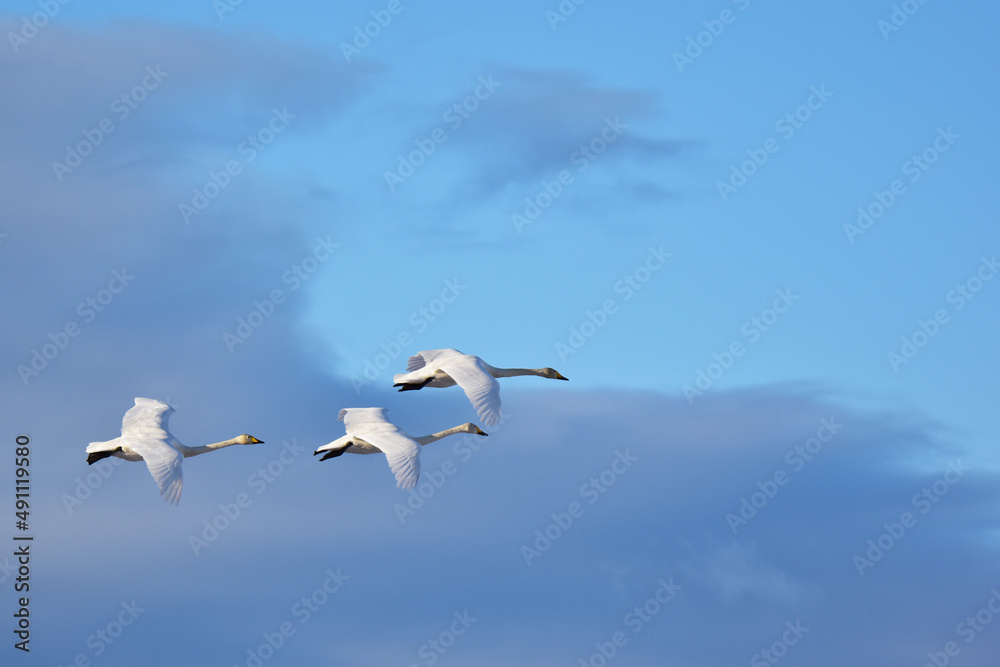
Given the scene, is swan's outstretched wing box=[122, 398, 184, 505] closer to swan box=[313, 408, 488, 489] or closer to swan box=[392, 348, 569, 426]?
swan box=[313, 408, 488, 489]

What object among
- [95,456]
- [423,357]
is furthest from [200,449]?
[423,357]

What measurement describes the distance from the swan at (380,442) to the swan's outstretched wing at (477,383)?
2.59m

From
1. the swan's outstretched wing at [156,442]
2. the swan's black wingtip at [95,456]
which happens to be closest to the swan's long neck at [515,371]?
the swan's outstretched wing at [156,442]

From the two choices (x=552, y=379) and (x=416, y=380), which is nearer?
(x=416, y=380)

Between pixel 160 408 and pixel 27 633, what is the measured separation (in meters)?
9.22

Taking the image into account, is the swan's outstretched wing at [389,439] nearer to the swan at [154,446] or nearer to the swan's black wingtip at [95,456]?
the swan at [154,446]

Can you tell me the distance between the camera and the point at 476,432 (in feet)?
282

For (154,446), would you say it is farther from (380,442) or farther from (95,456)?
(380,442)

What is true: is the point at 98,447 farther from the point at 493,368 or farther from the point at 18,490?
the point at 493,368

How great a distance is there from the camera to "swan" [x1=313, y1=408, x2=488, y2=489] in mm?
70500

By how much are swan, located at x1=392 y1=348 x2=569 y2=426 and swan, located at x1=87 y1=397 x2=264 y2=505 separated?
6.67 m

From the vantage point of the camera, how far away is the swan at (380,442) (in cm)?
7050

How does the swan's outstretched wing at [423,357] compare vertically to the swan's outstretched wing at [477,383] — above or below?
above

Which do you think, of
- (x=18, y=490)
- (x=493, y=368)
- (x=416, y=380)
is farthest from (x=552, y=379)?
(x=18, y=490)
